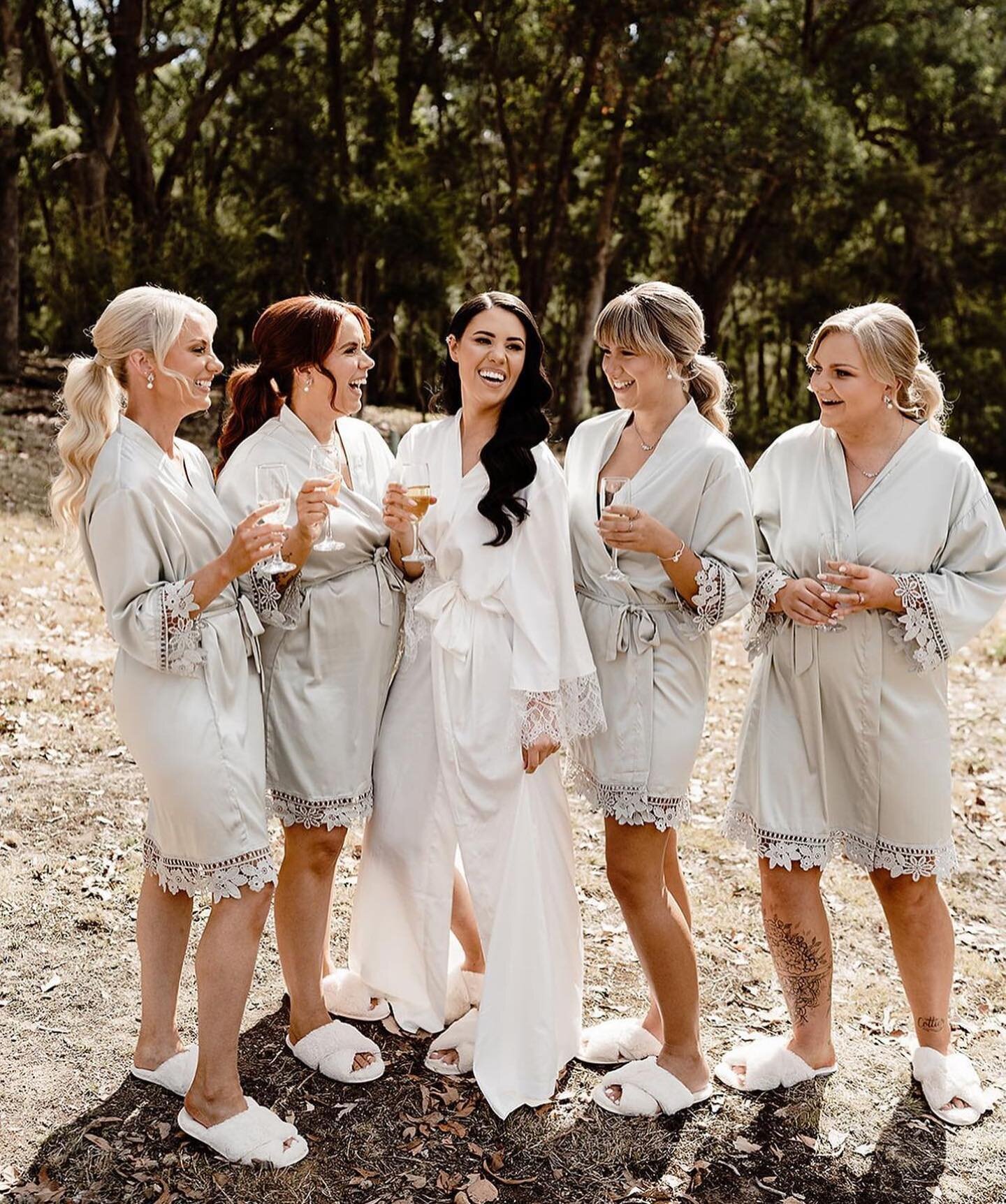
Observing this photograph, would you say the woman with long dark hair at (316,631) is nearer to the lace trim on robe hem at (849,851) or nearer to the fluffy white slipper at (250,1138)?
the fluffy white slipper at (250,1138)

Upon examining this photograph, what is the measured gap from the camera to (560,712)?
3.88 m

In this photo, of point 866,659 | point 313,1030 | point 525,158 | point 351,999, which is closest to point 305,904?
point 313,1030

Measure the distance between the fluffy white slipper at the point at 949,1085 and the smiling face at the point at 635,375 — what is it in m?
2.54

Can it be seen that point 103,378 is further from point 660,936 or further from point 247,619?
point 660,936

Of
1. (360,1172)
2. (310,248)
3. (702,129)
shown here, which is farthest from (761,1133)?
(310,248)

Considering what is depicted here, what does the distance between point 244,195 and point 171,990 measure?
22.7m

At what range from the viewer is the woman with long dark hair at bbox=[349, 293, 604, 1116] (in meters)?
3.87

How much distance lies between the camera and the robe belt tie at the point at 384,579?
4.06 meters

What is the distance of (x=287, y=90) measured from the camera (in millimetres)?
23828

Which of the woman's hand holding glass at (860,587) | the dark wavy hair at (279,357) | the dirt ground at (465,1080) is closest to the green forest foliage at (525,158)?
the dirt ground at (465,1080)

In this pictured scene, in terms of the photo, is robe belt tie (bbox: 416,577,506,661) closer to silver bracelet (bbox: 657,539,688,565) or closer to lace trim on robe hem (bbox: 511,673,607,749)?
lace trim on robe hem (bbox: 511,673,607,749)

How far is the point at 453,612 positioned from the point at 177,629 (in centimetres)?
98

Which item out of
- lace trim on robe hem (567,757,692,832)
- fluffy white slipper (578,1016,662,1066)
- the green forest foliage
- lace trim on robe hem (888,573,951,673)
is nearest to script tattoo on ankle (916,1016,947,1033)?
fluffy white slipper (578,1016,662,1066)

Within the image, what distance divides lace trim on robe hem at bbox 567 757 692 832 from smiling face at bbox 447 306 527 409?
1403mm
